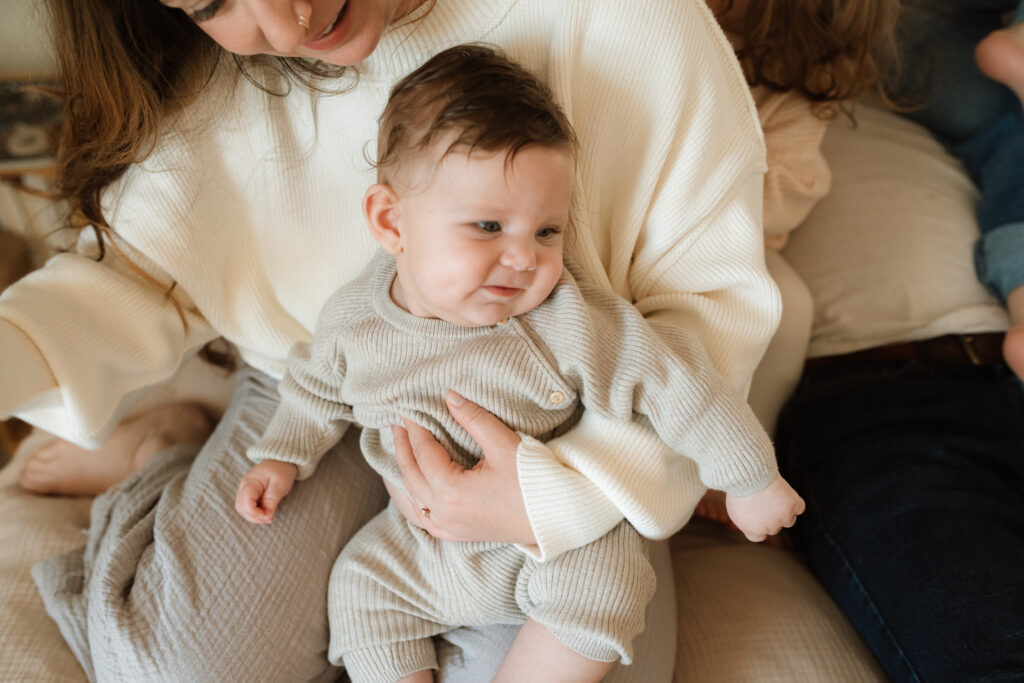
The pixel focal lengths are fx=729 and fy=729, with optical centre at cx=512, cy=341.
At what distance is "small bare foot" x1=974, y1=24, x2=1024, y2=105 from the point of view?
125 centimetres

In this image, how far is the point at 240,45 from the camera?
0.79m

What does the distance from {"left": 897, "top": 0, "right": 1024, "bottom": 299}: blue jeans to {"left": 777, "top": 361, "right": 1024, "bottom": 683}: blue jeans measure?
36cm

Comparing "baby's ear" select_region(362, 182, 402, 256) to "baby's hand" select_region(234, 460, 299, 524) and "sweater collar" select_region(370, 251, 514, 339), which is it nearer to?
"sweater collar" select_region(370, 251, 514, 339)

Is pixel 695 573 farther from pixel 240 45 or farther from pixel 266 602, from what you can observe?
pixel 240 45

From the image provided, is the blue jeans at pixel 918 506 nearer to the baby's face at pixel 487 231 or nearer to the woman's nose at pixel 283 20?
the baby's face at pixel 487 231

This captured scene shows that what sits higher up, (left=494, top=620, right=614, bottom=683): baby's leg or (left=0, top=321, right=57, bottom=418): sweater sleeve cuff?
(left=0, top=321, right=57, bottom=418): sweater sleeve cuff

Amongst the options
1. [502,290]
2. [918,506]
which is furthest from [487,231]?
[918,506]

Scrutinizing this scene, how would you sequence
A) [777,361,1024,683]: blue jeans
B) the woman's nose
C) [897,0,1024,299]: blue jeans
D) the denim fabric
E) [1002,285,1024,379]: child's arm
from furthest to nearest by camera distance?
[897,0,1024,299]: blue jeans < the denim fabric < [1002,285,1024,379]: child's arm < [777,361,1024,683]: blue jeans < the woman's nose

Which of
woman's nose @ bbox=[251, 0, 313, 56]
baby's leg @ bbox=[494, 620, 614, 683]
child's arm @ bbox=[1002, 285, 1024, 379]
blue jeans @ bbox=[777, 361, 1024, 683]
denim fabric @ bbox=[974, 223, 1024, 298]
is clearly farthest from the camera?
denim fabric @ bbox=[974, 223, 1024, 298]

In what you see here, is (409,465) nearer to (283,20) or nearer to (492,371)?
(492,371)

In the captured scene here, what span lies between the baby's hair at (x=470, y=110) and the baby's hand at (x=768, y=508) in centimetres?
47

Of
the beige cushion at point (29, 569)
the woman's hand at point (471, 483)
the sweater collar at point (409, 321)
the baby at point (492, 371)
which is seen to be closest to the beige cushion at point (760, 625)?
the baby at point (492, 371)

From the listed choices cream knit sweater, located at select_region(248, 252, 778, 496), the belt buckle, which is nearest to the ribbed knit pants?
cream knit sweater, located at select_region(248, 252, 778, 496)

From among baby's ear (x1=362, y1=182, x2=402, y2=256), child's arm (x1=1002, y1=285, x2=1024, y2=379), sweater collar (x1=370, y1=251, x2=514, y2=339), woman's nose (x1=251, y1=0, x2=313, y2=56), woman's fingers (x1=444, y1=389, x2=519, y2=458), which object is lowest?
child's arm (x1=1002, y1=285, x2=1024, y2=379)
